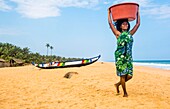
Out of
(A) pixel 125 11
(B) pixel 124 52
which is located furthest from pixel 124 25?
(B) pixel 124 52

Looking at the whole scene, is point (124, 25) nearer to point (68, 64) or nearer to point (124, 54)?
point (124, 54)

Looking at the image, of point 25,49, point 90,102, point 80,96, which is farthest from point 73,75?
point 25,49

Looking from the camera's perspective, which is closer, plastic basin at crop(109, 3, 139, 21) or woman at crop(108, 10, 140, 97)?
plastic basin at crop(109, 3, 139, 21)

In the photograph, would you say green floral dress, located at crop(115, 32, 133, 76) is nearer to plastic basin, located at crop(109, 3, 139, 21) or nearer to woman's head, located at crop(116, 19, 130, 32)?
woman's head, located at crop(116, 19, 130, 32)

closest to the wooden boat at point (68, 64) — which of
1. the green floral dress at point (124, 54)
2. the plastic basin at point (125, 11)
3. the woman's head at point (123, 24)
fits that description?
the woman's head at point (123, 24)

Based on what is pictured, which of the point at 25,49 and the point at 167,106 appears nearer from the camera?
the point at 167,106

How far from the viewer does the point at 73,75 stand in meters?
12.7

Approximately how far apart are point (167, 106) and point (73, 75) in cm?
778

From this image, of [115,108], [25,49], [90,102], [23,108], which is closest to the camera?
[115,108]

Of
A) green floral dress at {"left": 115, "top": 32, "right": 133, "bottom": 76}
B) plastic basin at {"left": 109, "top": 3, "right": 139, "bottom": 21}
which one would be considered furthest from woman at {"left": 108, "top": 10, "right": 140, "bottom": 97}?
plastic basin at {"left": 109, "top": 3, "right": 139, "bottom": 21}

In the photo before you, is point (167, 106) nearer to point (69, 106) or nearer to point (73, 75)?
point (69, 106)

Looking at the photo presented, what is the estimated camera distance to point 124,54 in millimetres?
6160

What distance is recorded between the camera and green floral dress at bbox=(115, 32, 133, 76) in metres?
6.12

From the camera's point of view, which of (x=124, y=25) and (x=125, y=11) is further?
(x=124, y=25)
